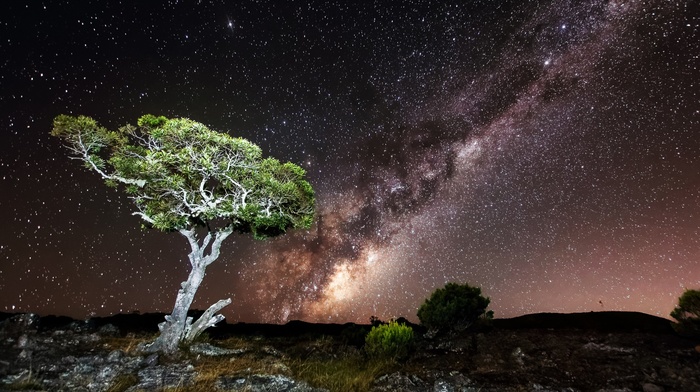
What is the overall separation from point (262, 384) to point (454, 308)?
1103 centimetres

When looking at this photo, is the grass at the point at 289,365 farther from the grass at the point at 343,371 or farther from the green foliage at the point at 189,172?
the green foliage at the point at 189,172

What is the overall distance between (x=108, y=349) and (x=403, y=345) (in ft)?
34.7

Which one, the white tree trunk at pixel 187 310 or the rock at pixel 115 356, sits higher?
the white tree trunk at pixel 187 310

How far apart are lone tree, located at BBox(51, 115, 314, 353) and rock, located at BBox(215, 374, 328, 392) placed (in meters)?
4.11

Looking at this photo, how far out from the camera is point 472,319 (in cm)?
1836

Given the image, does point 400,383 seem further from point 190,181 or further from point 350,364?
point 190,181

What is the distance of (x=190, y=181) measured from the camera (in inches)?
611

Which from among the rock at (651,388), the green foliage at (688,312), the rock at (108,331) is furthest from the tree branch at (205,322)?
the green foliage at (688,312)

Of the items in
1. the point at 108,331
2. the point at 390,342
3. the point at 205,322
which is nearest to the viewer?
the point at 390,342

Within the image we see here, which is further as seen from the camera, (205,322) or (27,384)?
(205,322)

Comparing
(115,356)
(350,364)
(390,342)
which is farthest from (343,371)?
(115,356)

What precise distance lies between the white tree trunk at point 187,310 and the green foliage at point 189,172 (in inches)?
39.8

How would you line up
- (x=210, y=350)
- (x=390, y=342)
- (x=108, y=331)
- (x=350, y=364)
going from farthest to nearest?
(x=108, y=331) → (x=210, y=350) → (x=390, y=342) → (x=350, y=364)

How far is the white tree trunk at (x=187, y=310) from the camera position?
13102mm
